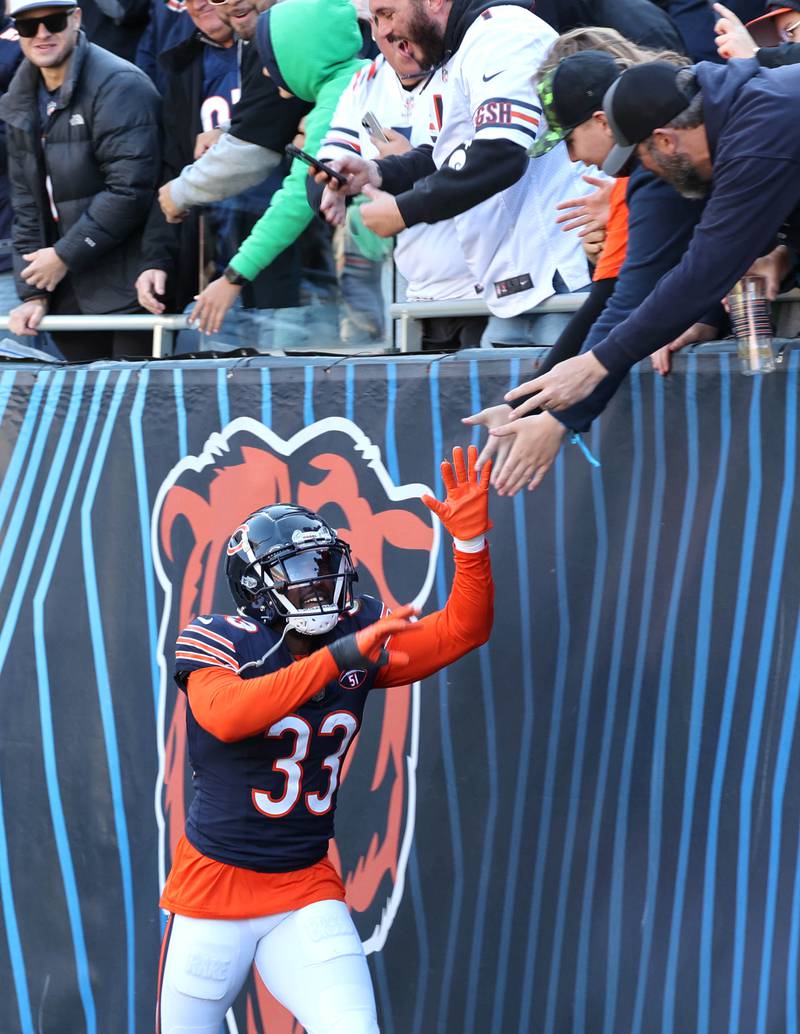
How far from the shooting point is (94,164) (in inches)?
245

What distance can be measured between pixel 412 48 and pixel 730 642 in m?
2.17

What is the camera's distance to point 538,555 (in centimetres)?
417

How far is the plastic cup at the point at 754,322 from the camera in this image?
3623mm

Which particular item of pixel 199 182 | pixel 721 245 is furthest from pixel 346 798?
pixel 199 182

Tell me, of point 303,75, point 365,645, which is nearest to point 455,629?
point 365,645

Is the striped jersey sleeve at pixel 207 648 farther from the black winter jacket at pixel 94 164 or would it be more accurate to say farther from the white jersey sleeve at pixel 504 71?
the black winter jacket at pixel 94 164

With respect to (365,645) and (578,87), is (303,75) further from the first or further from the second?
(365,645)

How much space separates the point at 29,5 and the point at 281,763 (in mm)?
3761

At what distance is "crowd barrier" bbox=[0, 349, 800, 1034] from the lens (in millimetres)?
3754

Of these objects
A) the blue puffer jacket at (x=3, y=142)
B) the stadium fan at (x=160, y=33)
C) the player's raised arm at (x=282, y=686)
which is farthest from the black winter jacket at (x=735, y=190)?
the blue puffer jacket at (x=3, y=142)

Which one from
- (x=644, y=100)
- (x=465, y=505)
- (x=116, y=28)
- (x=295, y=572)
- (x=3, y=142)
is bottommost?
(x=295, y=572)

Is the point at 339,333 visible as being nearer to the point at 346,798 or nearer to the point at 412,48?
the point at 412,48

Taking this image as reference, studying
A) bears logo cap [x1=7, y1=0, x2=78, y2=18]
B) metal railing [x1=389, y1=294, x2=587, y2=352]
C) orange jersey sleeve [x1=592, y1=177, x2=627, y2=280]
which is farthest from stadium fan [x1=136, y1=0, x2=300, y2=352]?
orange jersey sleeve [x1=592, y1=177, x2=627, y2=280]

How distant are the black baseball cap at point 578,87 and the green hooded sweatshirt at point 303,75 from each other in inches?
69.2
